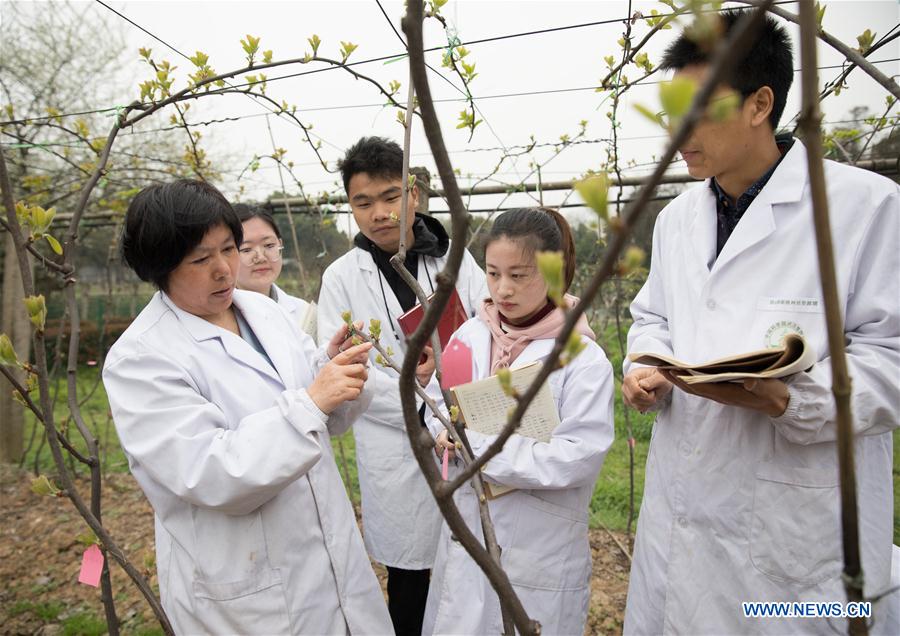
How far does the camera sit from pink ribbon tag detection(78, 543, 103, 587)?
1409 mm

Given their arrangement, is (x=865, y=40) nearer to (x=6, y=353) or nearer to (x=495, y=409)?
(x=495, y=409)

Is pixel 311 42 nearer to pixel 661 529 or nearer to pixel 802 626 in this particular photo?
pixel 661 529

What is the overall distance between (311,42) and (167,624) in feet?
5.56

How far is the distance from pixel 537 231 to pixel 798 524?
1.11 m

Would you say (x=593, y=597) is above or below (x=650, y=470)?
below

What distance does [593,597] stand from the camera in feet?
9.65

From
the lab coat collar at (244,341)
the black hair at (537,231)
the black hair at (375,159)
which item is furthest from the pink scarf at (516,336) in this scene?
the black hair at (375,159)

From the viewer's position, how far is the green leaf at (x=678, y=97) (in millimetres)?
375

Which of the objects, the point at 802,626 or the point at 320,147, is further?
the point at 320,147

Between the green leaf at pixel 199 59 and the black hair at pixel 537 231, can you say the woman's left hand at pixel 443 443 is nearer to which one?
the black hair at pixel 537 231

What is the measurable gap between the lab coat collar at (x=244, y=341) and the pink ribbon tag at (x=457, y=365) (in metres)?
0.57

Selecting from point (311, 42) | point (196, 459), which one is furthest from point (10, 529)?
point (311, 42)

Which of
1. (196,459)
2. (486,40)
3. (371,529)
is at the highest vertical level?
(486,40)

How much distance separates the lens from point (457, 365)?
203 cm
